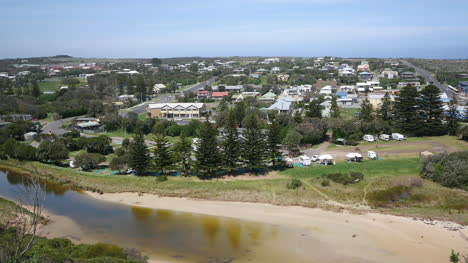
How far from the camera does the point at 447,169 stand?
24984mm

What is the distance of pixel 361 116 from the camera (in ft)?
133

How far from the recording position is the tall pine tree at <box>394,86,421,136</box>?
37.3m

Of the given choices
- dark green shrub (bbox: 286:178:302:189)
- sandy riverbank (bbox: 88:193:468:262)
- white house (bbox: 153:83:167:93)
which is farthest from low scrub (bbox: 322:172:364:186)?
white house (bbox: 153:83:167:93)

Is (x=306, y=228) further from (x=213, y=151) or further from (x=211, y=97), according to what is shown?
(x=211, y=97)

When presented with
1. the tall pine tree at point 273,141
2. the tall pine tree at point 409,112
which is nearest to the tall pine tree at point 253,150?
the tall pine tree at point 273,141

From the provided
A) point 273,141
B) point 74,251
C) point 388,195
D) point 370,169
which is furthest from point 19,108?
point 388,195

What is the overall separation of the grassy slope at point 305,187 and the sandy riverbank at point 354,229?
987 mm

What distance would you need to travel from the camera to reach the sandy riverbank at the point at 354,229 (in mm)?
17469

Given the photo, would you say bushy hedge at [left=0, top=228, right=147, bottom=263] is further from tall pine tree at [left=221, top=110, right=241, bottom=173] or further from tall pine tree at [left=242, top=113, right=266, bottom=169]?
tall pine tree at [left=242, top=113, right=266, bottom=169]

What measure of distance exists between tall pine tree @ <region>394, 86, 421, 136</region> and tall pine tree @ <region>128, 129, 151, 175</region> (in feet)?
90.7

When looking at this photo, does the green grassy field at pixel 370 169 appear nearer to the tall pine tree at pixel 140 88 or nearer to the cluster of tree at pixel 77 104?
the cluster of tree at pixel 77 104

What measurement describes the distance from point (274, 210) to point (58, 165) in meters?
22.2

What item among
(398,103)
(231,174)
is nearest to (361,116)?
(398,103)

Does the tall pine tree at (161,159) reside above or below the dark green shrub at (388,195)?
above
